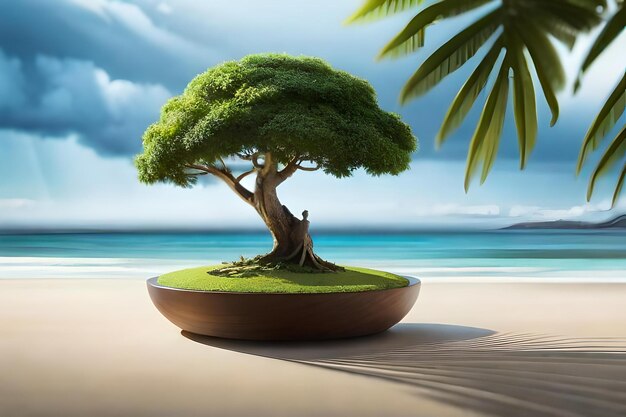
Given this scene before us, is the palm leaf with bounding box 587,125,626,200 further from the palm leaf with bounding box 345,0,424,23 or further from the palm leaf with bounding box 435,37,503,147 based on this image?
the palm leaf with bounding box 345,0,424,23

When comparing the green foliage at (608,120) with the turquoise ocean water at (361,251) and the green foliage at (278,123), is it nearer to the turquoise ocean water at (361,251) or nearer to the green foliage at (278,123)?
the green foliage at (278,123)

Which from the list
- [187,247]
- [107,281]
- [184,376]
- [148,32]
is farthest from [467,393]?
[148,32]

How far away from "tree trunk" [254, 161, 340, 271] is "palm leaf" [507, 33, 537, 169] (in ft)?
9.35

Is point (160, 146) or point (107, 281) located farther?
point (107, 281)

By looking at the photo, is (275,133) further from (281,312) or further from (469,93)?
(469,93)

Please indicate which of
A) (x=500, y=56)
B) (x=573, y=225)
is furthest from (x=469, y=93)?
(x=573, y=225)

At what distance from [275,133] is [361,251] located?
565 inches

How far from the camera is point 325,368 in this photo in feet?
A: 11.6

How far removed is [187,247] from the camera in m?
19.8

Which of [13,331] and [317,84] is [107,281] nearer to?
[13,331]

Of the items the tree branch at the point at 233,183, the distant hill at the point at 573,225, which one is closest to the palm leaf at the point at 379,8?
the tree branch at the point at 233,183

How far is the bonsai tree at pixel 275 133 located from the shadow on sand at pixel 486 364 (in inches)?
31.8

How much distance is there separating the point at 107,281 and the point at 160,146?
4.57 metres

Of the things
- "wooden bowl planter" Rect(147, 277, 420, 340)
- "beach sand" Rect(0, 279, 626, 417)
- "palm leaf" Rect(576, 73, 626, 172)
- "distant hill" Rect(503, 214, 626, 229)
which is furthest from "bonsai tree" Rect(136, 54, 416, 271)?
"distant hill" Rect(503, 214, 626, 229)
